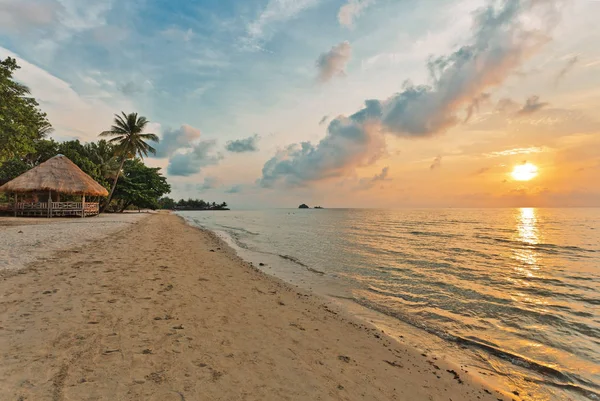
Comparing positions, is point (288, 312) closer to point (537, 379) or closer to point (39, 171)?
point (537, 379)

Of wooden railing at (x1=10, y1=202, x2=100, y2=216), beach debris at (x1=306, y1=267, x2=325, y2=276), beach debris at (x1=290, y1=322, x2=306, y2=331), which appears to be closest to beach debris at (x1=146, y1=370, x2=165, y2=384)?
beach debris at (x1=290, y1=322, x2=306, y2=331)

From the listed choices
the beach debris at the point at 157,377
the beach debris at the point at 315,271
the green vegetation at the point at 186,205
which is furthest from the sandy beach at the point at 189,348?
the green vegetation at the point at 186,205

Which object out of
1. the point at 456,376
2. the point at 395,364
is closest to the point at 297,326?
the point at 395,364

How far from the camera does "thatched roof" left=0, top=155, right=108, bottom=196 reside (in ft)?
86.2

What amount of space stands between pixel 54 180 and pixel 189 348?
107 ft

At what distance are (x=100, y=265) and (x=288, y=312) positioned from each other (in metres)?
6.24

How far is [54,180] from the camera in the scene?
2730cm

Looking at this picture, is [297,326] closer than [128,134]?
Yes

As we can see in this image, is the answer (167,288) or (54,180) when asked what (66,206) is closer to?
(54,180)

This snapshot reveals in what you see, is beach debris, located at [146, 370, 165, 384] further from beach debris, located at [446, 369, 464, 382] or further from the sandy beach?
beach debris, located at [446, 369, 464, 382]

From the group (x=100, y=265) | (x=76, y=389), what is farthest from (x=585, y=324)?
(x=100, y=265)

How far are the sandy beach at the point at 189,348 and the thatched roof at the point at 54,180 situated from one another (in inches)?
1002

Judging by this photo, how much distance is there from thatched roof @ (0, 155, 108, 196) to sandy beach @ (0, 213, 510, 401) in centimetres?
2544

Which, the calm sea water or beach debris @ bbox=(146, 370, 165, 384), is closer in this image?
beach debris @ bbox=(146, 370, 165, 384)
